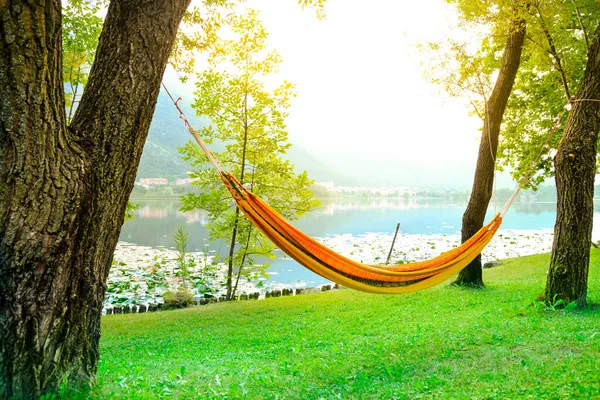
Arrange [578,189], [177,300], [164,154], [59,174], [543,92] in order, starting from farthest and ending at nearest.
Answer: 1. [164,154]
2. [543,92]
3. [177,300]
4. [578,189]
5. [59,174]

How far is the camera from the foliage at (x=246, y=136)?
5.85 metres

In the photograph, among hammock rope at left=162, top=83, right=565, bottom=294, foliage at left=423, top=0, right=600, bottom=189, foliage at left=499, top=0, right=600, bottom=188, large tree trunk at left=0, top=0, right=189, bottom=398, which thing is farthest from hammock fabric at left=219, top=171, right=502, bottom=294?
foliage at left=499, top=0, right=600, bottom=188

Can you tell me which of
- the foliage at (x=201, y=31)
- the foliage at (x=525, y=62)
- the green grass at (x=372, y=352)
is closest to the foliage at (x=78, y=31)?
the foliage at (x=201, y=31)

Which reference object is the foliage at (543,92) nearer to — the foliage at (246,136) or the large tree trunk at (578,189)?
the large tree trunk at (578,189)

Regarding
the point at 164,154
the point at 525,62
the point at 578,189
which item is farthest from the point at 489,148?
the point at 164,154

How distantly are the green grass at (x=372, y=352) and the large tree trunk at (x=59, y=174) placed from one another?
324mm

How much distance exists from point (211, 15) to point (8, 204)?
3541 mm

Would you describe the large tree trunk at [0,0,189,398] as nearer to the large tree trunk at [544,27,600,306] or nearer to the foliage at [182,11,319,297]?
the large tree trunk at [544,27,600,306]

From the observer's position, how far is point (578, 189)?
132 inches

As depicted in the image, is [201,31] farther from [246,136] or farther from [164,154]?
[164,154]

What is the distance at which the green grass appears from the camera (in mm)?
1931

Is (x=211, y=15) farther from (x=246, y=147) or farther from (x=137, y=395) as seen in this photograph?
(x=137, y=395)

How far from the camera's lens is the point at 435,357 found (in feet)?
7.96

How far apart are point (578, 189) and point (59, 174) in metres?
3.57
